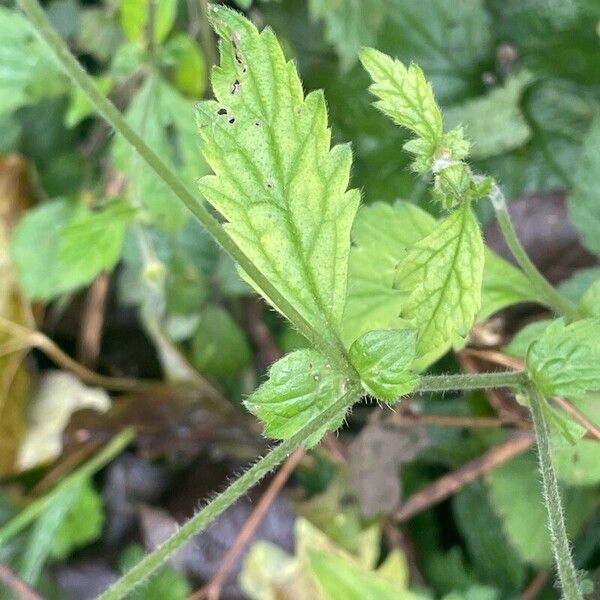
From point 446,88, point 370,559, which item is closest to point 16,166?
point 446,88

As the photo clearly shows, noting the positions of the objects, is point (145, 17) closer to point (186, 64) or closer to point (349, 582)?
point (186, 64)

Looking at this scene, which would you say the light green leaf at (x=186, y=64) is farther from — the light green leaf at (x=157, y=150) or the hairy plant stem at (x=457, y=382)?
the hairy plant stem at (x=457, y=382)

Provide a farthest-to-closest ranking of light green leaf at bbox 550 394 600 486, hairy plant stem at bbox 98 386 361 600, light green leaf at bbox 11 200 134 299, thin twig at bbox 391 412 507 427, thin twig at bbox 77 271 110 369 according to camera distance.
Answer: thin twig at bbox 77 271 110 369, light green leaf at bbox 11 200 134 299, thin twig at bbox 391 412 507 427, light green leaf at bbox 550 394 600 486, hairy plant stem at bbox 98 386 361 600

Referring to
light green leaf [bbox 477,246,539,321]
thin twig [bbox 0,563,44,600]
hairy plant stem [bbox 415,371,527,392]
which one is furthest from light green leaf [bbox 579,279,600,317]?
thin twig [bbox 0,563,44,600]

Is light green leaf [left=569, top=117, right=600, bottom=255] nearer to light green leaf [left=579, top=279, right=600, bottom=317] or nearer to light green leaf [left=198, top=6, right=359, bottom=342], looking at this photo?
light green leaf [left=579, top=279, right=600, bottom=317]

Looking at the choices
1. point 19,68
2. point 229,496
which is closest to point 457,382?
point 229,496
